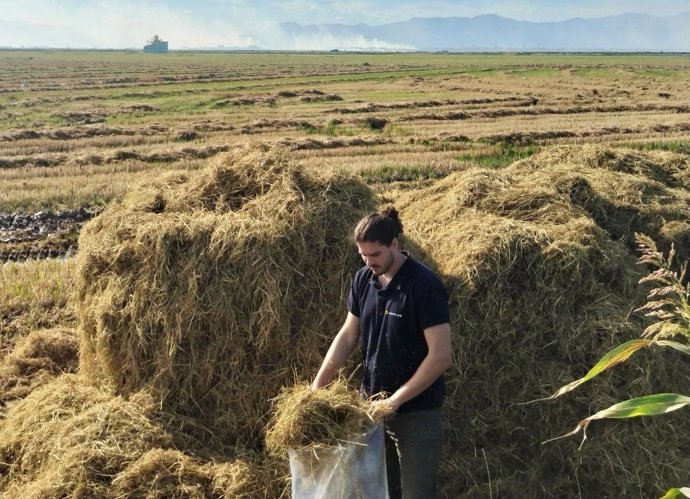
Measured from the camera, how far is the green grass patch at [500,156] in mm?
16789

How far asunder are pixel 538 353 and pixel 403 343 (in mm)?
1795

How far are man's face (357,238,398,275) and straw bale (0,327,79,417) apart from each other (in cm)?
406

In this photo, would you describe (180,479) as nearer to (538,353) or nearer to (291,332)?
(291,332)

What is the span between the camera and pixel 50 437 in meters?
4.70

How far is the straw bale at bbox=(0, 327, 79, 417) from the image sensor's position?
232 inches

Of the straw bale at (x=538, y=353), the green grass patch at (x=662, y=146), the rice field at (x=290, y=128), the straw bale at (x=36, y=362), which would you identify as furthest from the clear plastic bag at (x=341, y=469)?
the green grass patch at (x=662, y=146)

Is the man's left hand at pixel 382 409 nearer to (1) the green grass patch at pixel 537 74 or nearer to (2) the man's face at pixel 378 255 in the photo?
(2) the man's face at pixel 378 255

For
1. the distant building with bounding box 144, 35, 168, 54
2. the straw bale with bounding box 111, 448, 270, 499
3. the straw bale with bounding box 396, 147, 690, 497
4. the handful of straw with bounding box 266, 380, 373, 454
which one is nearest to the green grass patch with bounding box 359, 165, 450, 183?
the straw bale with bounding box 396, 147, 690, 497

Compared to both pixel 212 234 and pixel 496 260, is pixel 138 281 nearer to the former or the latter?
pixel 212 234

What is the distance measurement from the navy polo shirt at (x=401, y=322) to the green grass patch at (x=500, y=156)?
1325 centimetres

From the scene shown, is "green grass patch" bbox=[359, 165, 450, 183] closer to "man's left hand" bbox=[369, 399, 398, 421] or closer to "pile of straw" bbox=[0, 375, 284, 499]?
"pile of straw" bbox=[0, 375, 284, 499]

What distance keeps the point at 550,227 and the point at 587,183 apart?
1467 millimetres

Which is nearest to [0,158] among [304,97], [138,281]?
[138,281]

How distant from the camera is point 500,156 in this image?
17859 mm
